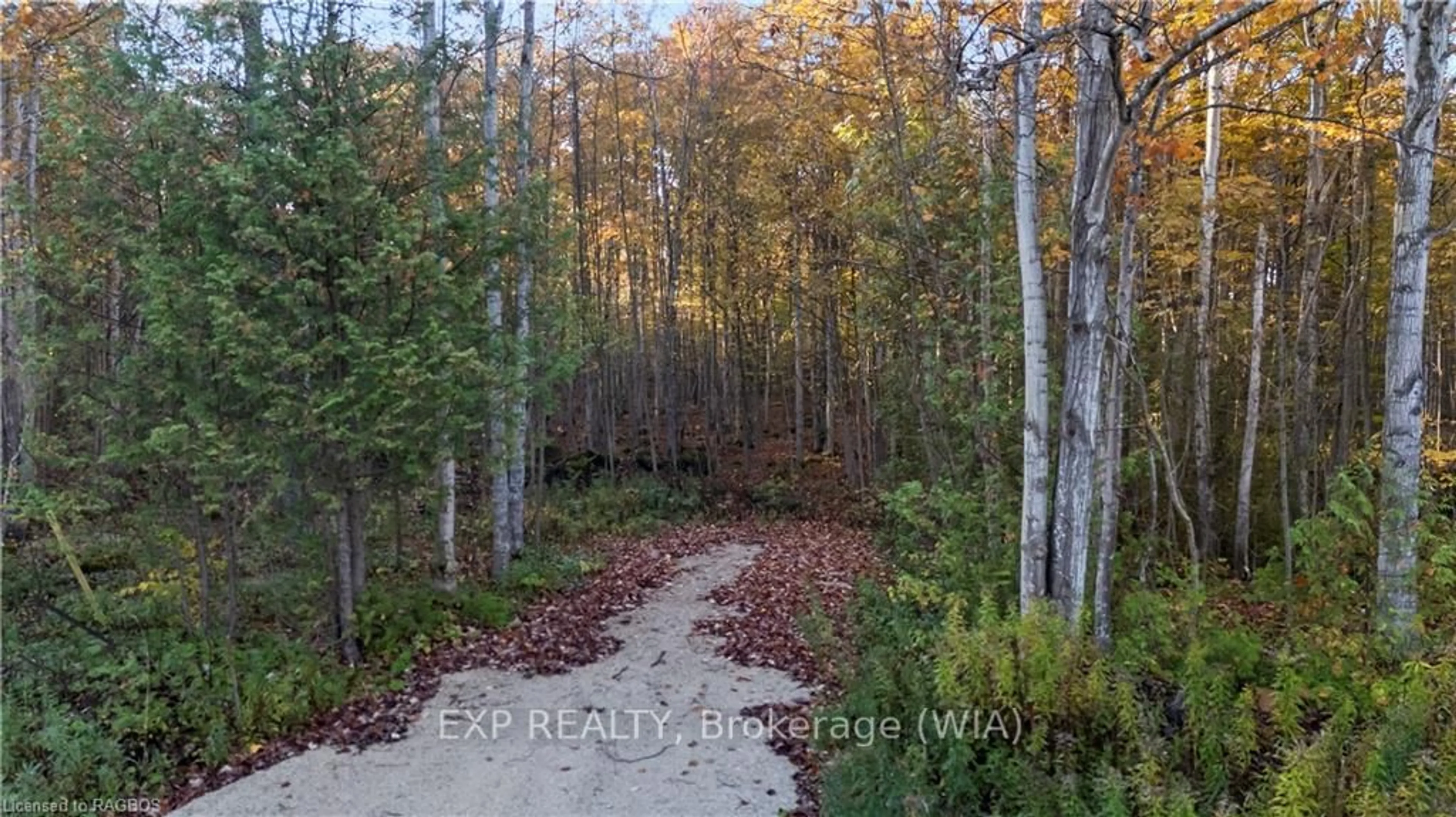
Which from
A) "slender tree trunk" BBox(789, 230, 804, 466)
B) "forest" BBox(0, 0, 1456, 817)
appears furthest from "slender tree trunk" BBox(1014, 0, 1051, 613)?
"slender tree trunk" BBox(789, 230, 804, 466)

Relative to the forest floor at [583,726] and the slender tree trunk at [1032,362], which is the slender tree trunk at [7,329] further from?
the slender tree trunk at [1032,362]

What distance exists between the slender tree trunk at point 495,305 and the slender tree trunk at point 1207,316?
6.41 m

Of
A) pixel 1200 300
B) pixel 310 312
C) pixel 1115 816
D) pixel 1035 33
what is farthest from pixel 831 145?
pixel 1115 816

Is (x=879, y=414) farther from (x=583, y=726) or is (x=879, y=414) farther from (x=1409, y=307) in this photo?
(x=583, y=726)

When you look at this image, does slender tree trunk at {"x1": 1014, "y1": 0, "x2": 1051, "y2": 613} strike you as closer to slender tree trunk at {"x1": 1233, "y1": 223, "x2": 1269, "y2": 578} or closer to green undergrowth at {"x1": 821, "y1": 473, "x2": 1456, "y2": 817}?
green undergrowth at {"x1": 821, "y1": 473, "x2": 1456, "y2": 817}

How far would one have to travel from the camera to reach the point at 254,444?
5215mm

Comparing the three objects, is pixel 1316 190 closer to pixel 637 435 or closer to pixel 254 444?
pixel 254 444

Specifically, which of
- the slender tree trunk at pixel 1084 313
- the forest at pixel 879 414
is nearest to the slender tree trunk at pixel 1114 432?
the forest at pixel 879 414

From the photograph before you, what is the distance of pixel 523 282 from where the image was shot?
25.6 feet

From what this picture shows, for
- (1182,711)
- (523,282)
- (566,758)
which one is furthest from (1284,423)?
(523,282)

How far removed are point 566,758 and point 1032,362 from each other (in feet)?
A: 11.7

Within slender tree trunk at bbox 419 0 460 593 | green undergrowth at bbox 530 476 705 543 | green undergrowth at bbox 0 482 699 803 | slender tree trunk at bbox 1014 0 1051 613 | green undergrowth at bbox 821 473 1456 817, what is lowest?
green undergrowth at bbox 530 476 705 543

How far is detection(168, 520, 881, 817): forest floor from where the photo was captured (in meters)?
3.97

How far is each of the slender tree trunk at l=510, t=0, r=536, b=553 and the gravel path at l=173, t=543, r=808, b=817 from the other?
232 centimetres
